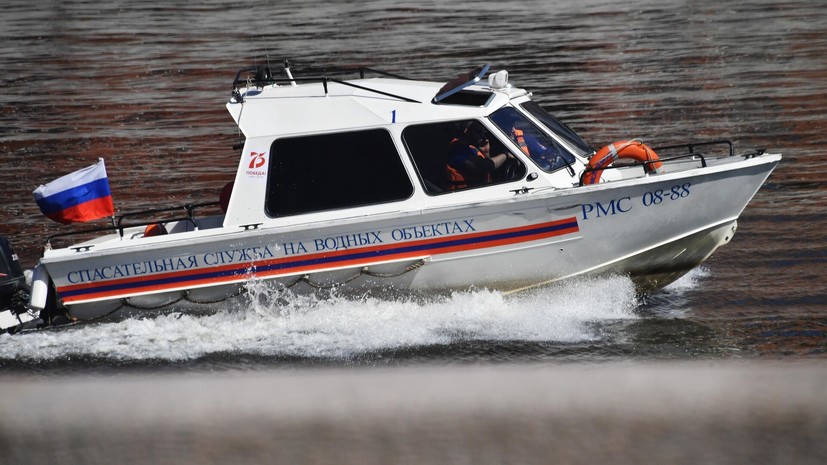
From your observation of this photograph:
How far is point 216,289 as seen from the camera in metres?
10.1

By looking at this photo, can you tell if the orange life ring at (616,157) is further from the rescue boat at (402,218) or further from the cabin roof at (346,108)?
the cabin roof at (346,108)

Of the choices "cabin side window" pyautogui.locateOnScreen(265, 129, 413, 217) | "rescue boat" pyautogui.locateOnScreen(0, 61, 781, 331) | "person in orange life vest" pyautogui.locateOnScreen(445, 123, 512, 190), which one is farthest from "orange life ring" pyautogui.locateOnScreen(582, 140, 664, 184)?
"cabin side window" pyautogui.locateOnScreen(265, 129, 413, 217)

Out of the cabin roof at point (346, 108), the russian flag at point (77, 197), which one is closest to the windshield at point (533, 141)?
the cabin roof at point (346, 108)

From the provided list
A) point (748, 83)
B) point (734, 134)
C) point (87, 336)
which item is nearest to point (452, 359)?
point (87, 336)

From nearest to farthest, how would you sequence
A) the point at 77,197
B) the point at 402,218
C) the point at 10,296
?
the point at 402,218, the point at 77,197, the point at 10,296

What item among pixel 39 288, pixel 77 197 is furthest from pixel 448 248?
pixel 39 288

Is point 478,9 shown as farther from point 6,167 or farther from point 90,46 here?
point 6,167

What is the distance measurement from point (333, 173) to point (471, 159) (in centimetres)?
138

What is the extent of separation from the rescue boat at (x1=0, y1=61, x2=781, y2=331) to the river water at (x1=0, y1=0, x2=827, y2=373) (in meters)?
0.31

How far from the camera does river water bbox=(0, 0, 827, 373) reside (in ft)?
32.7

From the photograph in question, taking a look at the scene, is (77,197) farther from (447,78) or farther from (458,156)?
(447,78)

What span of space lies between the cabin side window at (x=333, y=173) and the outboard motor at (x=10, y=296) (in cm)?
280

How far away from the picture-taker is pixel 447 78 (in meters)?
24.9

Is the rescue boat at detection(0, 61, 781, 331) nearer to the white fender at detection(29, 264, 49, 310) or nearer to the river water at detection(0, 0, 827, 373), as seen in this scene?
the white fender at detection(29, 264, 49, 310)
